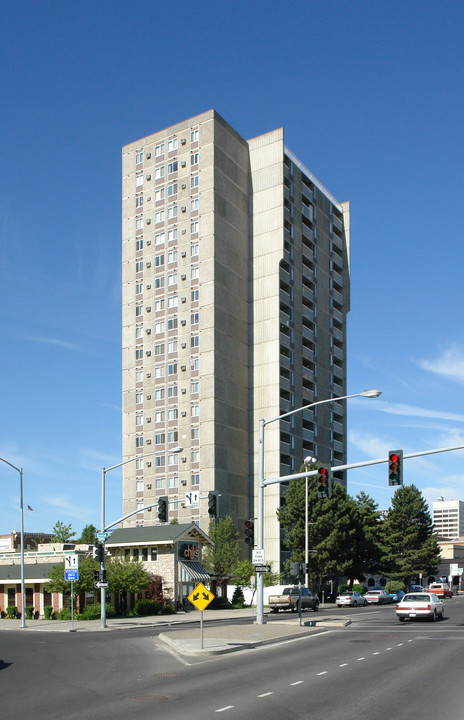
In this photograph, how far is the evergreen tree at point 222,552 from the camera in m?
71.6

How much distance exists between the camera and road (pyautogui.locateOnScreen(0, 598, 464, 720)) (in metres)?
15.4

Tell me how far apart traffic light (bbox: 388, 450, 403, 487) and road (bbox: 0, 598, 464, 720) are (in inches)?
233

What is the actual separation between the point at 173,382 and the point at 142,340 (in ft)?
24.2

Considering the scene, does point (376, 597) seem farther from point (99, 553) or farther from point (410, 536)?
point (99, 553)

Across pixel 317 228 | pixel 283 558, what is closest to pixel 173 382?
pixel 283 558

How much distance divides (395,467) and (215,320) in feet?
194

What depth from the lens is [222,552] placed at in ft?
237

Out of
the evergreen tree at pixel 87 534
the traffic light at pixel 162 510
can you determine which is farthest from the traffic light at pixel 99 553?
the evergreen tree at pixel 87 534

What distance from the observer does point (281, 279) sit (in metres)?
94.1

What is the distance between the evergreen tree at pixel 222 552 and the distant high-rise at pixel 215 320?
7635 millimetres

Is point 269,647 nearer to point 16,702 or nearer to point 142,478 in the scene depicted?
point 16,702

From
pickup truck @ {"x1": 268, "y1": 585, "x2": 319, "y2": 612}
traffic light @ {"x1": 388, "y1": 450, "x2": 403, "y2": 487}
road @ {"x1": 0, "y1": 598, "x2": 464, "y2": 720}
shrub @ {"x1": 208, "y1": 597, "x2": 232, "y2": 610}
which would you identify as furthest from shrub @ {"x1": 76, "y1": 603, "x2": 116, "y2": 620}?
traffic light @ {"x1": 388, "y1": 450, "x2": 403, "y2": 487}

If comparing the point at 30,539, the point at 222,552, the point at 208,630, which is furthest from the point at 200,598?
the point at 30,539

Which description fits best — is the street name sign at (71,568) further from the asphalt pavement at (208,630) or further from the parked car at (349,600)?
the parked car at (349,600)
